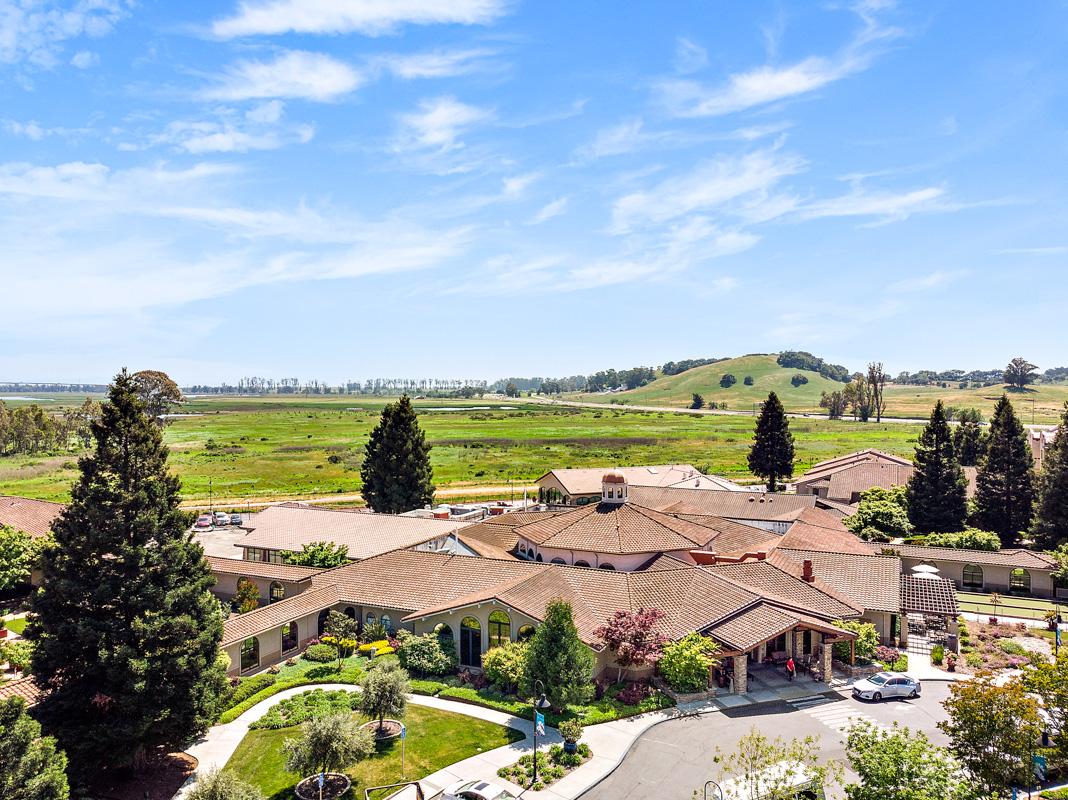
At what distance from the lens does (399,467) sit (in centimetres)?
7694

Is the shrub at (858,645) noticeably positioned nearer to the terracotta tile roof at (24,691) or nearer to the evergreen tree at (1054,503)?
the evergreen tree at (1054,503)

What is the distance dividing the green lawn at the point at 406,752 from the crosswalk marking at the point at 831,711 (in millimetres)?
14397

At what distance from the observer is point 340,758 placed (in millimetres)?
26391

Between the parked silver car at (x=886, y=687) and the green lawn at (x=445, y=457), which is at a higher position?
the green lawn at (x=445, y=457)

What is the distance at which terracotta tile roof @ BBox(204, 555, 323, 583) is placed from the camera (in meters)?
49.4

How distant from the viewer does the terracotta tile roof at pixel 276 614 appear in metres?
38.2

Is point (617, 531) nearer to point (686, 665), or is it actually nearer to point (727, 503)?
point (686, 665)

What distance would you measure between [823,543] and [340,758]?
4354 cm

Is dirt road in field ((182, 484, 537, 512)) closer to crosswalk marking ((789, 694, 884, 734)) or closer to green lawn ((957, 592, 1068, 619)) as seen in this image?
green lawn ((957, 592, 1068, 619))

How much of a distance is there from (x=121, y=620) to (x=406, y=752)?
1313 cm

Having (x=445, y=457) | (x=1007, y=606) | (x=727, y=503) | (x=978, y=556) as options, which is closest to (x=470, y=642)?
(x=727, y=503)

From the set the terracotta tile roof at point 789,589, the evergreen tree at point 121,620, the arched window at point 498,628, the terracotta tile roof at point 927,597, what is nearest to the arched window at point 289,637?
the evergreen tree at point 121,620

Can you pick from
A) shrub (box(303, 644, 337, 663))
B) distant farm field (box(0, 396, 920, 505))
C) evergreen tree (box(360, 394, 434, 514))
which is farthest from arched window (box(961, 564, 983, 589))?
distant farm field (box(0, 396, 920, 505))

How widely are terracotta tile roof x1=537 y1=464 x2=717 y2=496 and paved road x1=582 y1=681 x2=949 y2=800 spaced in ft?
163
